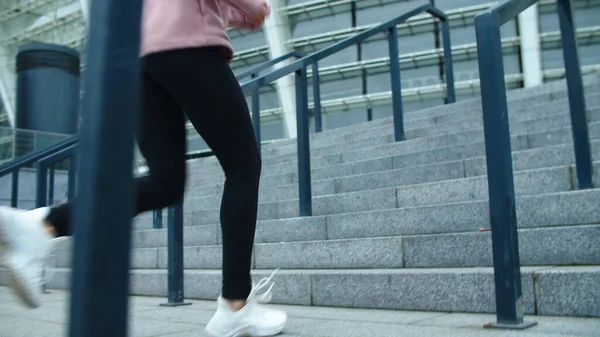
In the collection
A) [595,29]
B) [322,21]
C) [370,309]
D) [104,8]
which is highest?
[322,21]

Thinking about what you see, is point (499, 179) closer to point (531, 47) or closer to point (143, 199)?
point (143, 199)

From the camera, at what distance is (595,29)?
50.4 ft

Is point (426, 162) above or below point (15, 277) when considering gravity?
above

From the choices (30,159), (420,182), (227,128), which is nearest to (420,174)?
(420,182)

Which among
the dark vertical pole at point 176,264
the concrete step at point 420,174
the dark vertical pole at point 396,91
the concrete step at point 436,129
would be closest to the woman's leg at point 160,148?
the dark vertical pole at point 176,264

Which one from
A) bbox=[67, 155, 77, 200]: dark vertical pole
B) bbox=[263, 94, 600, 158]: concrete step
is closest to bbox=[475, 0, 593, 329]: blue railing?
bbox=[263, 94, 600, 158]: concrete step

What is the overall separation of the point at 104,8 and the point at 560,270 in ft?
6.07

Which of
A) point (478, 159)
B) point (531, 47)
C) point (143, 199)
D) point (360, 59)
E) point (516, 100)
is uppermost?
point (360, 59)

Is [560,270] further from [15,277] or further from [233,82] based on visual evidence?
[15,277]

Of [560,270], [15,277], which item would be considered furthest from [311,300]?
[15,277]

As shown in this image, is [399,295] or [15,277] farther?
[399,295]

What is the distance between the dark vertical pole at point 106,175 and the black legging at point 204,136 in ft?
3.41

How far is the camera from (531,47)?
16156 millimetres

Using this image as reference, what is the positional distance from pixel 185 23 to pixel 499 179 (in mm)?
1121
